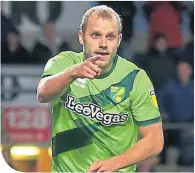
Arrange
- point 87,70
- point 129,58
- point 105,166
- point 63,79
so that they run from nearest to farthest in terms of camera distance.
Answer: point 87,70
point 63,79
point 105,166
point 129,58

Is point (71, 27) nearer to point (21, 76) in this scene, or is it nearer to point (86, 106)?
point (21, 76)

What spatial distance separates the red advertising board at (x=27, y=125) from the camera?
4559 millimetres

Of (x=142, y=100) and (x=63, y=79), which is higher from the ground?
(x=63, y=79)

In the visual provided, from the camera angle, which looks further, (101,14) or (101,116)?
(101,116)

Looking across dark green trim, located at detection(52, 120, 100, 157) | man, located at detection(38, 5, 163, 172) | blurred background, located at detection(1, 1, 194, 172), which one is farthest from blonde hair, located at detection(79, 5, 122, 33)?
blurred background, located at detection(1, 1, 194, 172)

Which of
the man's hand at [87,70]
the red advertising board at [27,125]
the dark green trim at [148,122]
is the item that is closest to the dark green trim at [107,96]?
the dark green trim at [148,122]

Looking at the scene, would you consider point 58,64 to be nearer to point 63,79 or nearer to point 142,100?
point 63,79

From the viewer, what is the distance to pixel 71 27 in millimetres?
4668

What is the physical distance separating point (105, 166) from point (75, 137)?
0.19m

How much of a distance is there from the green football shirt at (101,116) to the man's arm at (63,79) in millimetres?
95

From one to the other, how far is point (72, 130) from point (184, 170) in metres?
2.14

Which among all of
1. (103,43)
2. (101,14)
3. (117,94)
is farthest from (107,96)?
(101,14)

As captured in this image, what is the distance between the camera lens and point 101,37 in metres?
2.93

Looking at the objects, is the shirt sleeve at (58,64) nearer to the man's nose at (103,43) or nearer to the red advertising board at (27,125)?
the man's nose at (103,43)
